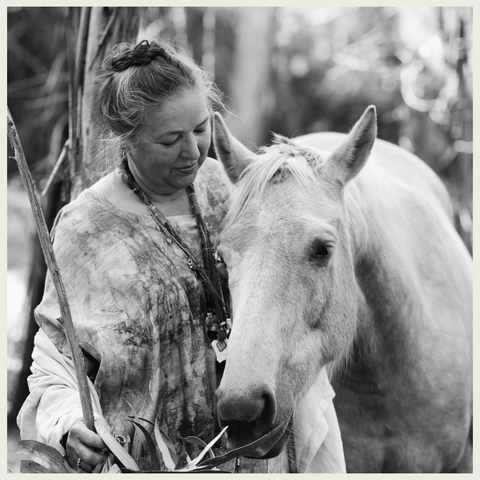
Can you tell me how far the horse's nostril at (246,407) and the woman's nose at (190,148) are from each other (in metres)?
0.83

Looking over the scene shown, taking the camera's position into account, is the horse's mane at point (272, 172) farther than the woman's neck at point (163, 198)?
No

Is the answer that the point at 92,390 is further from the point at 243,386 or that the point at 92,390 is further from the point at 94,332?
the point at 243,386

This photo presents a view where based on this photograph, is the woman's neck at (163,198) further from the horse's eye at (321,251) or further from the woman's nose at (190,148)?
the horse's eye at (321,251)

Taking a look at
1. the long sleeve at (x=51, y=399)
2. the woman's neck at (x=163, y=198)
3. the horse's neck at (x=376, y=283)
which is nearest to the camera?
the long sleeve at (x=51, y=399)

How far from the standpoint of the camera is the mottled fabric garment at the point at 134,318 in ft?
6.73

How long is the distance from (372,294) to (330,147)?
4.15 ft

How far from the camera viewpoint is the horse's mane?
7.13ft

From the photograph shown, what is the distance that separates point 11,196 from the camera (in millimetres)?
10609

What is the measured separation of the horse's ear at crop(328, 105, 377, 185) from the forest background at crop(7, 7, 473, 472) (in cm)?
135

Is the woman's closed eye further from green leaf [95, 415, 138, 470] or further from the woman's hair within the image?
green leaf [95, 415, 138, 470]

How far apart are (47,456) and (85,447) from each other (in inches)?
4.6

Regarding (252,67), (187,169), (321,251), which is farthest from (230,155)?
(252,67)

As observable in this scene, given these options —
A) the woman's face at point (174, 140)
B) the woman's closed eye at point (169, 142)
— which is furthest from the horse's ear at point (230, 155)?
the woman's closed eye at point (169, 142)
